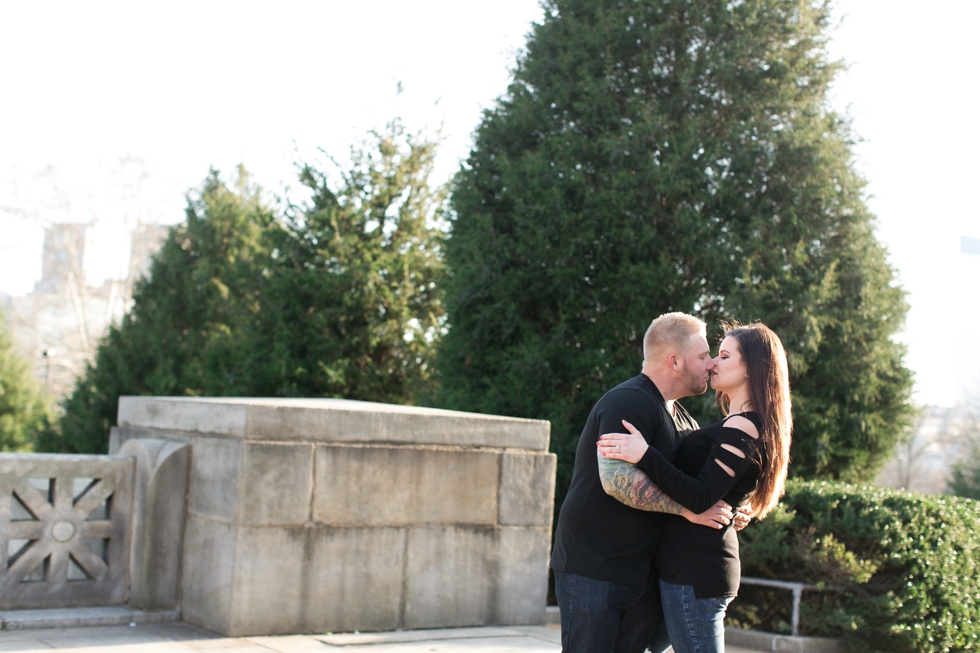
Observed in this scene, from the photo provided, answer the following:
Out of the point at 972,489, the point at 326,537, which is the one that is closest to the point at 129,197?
the point at 972,489

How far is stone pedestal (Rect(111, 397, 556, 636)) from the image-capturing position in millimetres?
5031

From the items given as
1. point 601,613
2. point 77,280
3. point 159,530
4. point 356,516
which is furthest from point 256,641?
point 77,280

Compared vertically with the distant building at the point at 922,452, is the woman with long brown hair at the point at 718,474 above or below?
above

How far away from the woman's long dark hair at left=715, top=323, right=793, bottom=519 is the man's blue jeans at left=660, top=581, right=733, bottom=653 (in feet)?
1.28

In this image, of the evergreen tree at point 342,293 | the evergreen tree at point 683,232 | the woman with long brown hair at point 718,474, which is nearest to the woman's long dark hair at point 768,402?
the woman with long brown hair at point 718,474

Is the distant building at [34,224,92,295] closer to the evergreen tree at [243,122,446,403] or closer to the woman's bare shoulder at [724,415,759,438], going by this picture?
the evergreen tree at [243,122,446,403]

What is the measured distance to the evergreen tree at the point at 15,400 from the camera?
2020cm

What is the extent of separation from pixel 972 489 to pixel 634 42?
9.16 meters

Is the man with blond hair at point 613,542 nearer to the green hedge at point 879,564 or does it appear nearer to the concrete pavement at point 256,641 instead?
the concrete pavement at point 256,641

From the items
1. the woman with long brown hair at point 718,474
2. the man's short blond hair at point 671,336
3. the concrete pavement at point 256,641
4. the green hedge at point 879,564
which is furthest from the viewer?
the green hedge at point 879,564

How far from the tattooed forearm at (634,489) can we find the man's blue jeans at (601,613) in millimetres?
316

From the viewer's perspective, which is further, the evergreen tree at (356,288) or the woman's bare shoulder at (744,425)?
the evergreen tree at (356,288)

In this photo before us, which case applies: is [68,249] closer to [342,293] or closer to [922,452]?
[342,293]

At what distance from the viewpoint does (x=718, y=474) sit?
296 cm
